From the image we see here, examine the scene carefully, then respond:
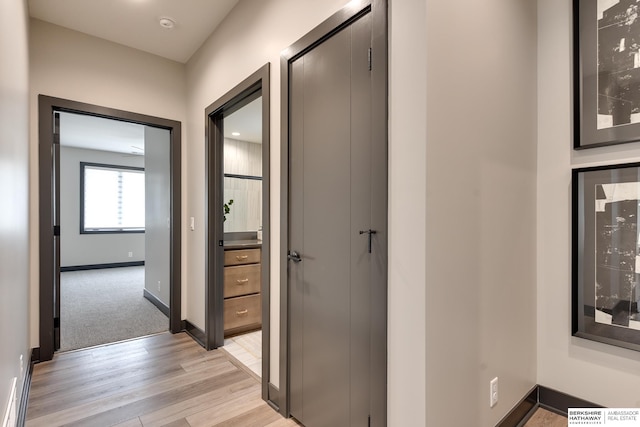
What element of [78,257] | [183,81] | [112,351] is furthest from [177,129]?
[78,257]

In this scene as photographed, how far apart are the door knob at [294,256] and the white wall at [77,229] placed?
6.95 metres

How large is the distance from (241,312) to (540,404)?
252 centimetres

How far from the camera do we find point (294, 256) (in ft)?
6.08

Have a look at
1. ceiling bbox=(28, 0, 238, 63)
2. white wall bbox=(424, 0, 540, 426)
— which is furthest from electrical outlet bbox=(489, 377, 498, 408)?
ceiling bbox=(28, 0, 238, 63)

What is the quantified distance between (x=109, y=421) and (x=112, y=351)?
1153mm

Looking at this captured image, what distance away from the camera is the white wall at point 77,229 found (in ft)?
22.4

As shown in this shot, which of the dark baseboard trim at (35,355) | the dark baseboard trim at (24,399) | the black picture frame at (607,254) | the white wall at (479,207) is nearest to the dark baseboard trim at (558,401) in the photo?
the white wall at (479,207)

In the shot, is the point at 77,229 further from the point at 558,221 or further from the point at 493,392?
the point at 558,221

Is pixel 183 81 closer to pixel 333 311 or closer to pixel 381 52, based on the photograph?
pixel 381 52

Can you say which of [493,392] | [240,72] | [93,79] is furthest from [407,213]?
[93,79]

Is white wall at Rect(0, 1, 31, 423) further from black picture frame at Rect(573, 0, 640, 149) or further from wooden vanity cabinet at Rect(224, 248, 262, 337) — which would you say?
black picture frame at Rect(573, 0, 640, 149)

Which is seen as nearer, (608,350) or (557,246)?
(608,350)

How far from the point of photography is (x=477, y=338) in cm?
144

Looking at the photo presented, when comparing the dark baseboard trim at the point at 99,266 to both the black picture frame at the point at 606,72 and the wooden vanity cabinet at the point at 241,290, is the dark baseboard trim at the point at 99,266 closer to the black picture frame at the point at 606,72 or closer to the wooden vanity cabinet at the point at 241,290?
the wooden vanity cabinet at the point at 241,290
